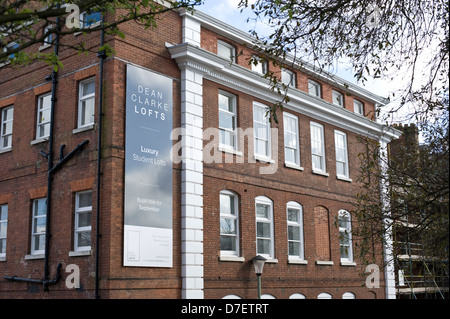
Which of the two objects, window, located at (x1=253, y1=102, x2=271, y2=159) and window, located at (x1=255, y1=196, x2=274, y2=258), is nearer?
window, located at (x1=255, y1=196, x2=274, y2=258)

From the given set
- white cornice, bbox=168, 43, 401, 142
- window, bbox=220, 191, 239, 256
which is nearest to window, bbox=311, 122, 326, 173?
white cornice, bbox=168, 43, 401, 142

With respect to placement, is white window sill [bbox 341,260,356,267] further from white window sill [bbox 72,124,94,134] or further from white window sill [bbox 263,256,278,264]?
white window sill [bbox 72,124,94,134]

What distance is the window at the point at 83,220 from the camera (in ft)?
58.1

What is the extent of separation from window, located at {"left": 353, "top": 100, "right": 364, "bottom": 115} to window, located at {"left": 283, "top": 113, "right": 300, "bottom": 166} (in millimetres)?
5524

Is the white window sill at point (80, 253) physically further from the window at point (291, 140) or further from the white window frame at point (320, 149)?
the white window frame at point (320, 149)

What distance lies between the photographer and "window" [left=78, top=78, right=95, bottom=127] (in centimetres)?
1858

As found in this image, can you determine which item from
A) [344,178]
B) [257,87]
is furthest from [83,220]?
[344,178]

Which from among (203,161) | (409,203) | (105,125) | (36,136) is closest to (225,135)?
(203,161)

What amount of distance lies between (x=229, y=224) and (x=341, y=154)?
8435 mm

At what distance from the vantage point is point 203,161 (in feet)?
64.8

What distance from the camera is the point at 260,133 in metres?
22.5

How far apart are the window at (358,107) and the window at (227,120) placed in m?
9.04

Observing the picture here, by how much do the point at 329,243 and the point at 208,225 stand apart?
7.11 metres

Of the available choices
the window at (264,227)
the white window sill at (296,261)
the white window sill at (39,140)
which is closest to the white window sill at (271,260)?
the window at (264,227)
